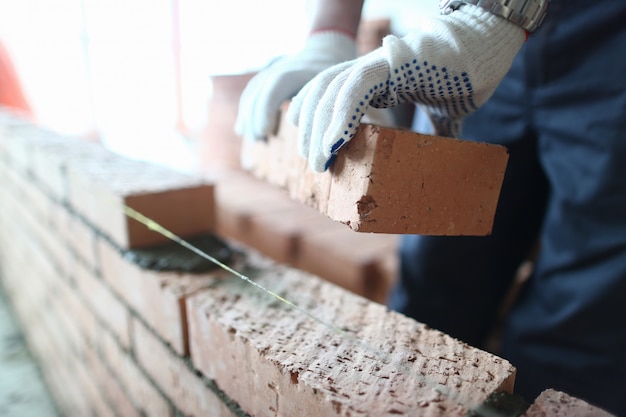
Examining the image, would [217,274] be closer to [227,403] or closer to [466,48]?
[227,403]

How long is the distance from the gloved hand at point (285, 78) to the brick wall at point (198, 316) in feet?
0.97

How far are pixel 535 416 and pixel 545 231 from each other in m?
0.74

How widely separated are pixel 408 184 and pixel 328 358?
25 centimetres

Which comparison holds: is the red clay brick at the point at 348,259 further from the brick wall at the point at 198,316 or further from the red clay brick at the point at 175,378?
the red clay brick at the point at 175,378

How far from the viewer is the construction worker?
0.51m

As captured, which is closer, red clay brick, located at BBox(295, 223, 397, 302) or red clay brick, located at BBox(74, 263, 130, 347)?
red clay brick, located at BBox(74, 263, 130, 347)

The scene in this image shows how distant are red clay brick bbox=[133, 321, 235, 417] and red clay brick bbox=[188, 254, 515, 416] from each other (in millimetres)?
38

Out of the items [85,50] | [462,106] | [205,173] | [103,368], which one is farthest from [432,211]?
[85,50]

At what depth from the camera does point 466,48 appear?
1.69ft

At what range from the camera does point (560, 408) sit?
17.4 inches

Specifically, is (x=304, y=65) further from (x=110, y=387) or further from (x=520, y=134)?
(x=110, y=387)

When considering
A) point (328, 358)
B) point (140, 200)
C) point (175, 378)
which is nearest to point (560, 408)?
point (328, 358)

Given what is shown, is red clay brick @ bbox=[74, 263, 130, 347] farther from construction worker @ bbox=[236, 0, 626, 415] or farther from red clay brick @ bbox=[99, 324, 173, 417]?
construction worker @ bbox=[236, 0, 626, 415]

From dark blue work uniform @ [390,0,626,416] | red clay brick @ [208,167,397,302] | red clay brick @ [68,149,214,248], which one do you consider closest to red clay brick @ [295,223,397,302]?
red clay brick @ [208,167,397,302]
